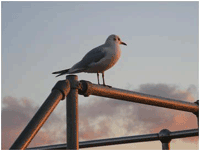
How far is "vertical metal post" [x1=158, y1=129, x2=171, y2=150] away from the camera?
101 inches

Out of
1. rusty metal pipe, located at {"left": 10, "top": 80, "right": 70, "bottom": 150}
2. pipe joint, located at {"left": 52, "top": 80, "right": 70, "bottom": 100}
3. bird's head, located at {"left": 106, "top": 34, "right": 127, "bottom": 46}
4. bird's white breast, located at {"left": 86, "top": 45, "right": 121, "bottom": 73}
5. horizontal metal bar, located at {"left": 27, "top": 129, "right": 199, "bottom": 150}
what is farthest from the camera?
bird's head, located at {"left": 106, "top": 34, "right": 127, "bottom": 46}

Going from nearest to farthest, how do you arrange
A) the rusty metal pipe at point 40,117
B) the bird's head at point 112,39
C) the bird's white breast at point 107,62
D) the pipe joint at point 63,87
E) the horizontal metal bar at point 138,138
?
the rusty metal pipe at point 40,117
the pipe joint at point 63,87
the horizontal metal bar at point 138,138
the bird's white breast at point 107,62
the bird's head at point 112,39

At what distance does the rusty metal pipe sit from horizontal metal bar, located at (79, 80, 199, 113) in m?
0.26

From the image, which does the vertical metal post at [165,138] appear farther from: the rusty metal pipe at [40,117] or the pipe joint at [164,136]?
the rusty metal pipe at [40,117]

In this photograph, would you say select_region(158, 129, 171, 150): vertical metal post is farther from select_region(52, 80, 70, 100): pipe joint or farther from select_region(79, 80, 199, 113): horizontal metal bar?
select_region(52, 80, 70, 100): pipe joint

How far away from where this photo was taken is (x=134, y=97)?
7.12 ft

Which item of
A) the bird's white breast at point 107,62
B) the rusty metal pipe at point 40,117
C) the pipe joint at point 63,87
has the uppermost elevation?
the bird's white breast at point 107,62

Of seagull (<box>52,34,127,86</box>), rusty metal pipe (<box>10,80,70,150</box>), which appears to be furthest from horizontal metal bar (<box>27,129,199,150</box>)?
seagull (<box>52,34,127,86</box>)

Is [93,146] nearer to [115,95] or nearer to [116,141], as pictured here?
[116,141]

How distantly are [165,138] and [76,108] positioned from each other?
109cm

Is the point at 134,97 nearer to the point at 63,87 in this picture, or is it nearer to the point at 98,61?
the point at 63,87

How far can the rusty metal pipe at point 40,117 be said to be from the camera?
52.2 inches

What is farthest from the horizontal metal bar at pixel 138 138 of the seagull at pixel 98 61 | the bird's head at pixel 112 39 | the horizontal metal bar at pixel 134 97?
the bird's head at pixel 112 39

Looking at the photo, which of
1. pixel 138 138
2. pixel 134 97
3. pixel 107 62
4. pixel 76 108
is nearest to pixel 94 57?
pixel 107 62
